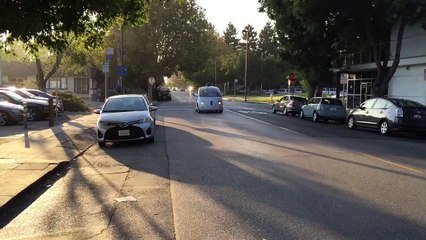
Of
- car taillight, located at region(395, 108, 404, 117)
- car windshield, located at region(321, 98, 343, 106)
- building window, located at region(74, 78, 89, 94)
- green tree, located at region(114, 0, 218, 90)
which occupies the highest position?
green tree, located at region(114, 0, 218, 90)

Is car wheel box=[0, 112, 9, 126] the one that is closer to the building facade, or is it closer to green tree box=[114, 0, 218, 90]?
the building facade

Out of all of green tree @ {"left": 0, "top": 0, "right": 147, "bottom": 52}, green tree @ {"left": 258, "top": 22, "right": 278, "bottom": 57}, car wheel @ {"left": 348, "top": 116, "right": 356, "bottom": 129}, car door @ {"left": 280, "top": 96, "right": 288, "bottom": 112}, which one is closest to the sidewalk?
green tree @ {"left": 0, "top": 0, "right": 147, "bottom": 52}

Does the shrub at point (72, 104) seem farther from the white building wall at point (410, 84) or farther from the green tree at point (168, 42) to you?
the green tree at point (168, 42)

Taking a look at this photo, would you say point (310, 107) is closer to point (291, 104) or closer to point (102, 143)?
point (291, 104)

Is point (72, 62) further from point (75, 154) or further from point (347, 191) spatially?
point (347, 191)

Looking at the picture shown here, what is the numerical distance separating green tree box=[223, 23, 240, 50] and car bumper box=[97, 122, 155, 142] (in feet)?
419

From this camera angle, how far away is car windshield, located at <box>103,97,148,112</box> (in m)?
16.2

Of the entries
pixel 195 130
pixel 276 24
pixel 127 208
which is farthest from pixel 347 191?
pixel 276 24

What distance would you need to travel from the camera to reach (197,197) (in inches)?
322

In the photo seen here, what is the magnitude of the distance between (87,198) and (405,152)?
928 centimetres

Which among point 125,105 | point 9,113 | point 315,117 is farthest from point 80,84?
point 125,105

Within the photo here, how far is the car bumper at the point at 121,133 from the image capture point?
15000 millimetres

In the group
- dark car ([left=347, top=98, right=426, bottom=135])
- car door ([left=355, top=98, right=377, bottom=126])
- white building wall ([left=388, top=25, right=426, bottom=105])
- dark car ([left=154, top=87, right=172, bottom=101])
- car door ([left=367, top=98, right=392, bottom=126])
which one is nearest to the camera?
dark car ([left=347, top=98, right=426, bottom=135])

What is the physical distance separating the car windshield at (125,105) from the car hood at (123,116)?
1.52 ft
